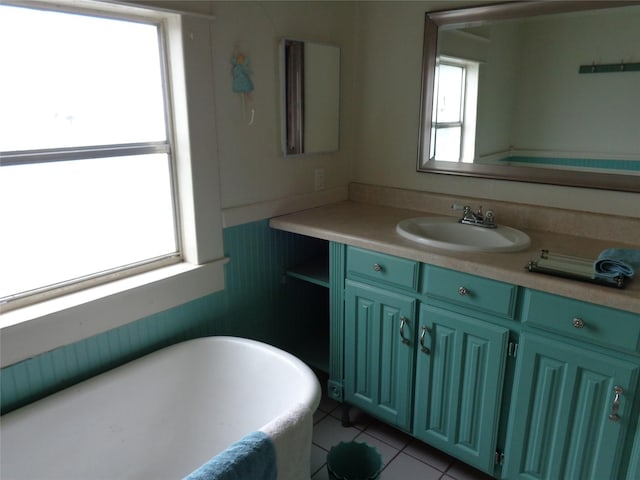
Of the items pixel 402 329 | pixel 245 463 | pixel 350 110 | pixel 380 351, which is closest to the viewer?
pixel 245 463

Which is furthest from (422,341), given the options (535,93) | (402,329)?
(535,93)

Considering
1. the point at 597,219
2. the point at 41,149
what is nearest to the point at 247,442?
the point at 41,149

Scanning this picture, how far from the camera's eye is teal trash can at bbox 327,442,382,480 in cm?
185

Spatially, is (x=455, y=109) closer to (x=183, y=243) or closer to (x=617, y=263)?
(x=617, y=263)

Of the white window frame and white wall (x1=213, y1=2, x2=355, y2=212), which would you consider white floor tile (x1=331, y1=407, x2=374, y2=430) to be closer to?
the white window frame

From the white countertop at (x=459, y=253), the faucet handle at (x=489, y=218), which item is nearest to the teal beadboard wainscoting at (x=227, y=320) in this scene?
the white countertop at (x=459, y=253)

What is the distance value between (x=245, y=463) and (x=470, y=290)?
954 mm

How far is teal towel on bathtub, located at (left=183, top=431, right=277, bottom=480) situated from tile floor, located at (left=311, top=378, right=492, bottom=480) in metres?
0.76

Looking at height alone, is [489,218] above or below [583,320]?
above

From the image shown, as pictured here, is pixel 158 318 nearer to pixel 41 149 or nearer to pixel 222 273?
pixel 222 273

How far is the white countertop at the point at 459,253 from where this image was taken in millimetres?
1450

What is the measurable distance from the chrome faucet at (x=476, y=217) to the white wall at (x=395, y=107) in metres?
0.14

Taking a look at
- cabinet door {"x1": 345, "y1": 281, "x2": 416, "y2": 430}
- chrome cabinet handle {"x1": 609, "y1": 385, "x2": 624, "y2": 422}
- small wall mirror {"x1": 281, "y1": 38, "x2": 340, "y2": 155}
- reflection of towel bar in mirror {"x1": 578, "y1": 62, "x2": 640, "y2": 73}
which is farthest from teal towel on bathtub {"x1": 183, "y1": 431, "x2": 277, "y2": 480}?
reflection of towel bar in mirror {"x1": 578, "y1": 62, "x2": 640, "y2": 73}

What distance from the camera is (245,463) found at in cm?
125
